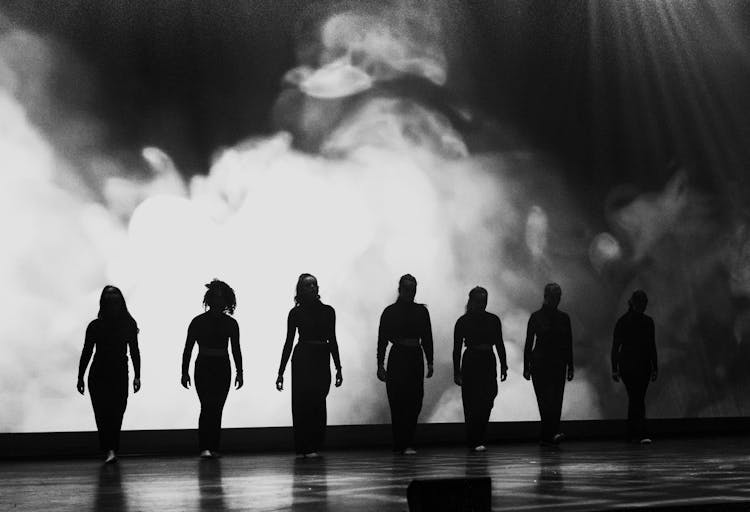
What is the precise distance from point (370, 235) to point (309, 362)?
392 centimetres

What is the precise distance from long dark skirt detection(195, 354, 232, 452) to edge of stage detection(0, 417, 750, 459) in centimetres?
178

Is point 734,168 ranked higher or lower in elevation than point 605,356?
higher

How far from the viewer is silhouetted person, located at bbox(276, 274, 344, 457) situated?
41.3ft

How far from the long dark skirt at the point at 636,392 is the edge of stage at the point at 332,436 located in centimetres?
219

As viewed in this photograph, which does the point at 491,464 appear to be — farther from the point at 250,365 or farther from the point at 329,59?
the point at 329,59

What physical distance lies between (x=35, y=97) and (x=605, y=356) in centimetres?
892

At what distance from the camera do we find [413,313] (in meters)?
12.9

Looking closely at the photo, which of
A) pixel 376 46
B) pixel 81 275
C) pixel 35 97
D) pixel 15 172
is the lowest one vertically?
pixel 81 275

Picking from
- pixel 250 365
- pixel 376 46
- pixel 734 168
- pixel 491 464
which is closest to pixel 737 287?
pixel 734 168

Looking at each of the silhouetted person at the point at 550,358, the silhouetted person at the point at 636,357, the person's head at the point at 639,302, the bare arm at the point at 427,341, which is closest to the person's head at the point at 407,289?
the bare arm at the point at 427,341

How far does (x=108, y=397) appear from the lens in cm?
1201

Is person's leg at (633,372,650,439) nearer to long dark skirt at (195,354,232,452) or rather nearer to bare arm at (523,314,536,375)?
bare arm at (523,314,536,375)

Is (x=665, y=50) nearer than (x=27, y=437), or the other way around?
(x=27, y=437)

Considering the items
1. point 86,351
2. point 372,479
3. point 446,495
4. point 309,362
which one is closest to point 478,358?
point 309,362
